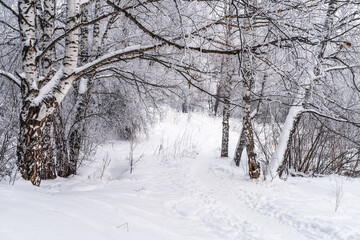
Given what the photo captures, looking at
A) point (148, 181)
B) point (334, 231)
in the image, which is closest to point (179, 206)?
point (148, 181)

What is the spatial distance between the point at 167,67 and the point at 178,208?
7.49 ft

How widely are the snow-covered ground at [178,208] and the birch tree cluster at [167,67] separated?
86 centimetres

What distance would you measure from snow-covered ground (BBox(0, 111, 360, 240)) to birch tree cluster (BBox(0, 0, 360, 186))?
857mm

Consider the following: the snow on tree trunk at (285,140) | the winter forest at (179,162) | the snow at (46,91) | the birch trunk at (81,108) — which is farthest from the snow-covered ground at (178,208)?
the snow at (46,91)

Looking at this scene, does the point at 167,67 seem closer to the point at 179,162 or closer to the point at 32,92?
the point at 32,92

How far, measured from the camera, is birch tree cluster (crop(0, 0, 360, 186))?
2512 millimetres

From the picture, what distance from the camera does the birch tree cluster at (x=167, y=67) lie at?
2.51 metres

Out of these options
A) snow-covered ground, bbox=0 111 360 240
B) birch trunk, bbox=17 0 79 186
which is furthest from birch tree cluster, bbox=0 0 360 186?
snow-covered ground, bbox=0 111 360 240

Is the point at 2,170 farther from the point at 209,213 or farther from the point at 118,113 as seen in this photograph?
the point at 118,113

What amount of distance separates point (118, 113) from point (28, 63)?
5199mm

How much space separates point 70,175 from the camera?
5504 mm

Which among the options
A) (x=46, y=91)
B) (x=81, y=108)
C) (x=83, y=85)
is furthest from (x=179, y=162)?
(x=46, y=91)

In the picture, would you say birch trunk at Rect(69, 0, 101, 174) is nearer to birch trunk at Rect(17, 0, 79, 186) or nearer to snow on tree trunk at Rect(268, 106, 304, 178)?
birch trunk at Rect(17, 0, 79, 186)

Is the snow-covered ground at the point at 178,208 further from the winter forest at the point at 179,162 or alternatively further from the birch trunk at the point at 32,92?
the birch trunk at the point at 32,92
